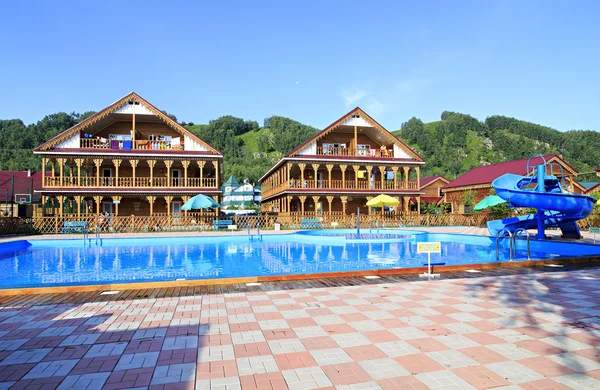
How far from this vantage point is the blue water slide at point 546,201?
538 inches

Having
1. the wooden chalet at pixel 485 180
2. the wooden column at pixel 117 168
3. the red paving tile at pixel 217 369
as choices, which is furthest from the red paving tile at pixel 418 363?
the wooden chalet at pixel 485 180

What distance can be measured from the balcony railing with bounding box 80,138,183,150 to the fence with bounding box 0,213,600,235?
555 centimetres

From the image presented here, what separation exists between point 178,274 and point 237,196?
67.0 m

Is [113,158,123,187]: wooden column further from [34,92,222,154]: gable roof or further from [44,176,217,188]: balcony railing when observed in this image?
[34,92,222,154]: gable roof

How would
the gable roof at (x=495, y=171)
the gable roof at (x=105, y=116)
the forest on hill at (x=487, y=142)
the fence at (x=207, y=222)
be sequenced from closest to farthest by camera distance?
the fence at (x=207, y=222)
the gable roof at (x=105, y=116)
the gable roof at (x=495, y=171)
the forest on hill at (x=487, y=142)

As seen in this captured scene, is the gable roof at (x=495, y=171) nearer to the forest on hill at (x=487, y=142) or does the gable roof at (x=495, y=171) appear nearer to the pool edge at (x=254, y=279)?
the pool edge at (x=254, y=279)

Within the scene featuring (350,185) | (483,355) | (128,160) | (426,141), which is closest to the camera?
(483,355)

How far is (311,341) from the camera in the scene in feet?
14.2

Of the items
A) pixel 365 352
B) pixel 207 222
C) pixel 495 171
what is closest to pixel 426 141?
pixel 495 171

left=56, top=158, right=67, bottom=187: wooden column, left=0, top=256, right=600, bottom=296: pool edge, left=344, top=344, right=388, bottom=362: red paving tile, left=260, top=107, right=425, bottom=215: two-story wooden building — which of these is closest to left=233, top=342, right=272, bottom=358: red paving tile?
left=344, top=344, right=388, bottom=362: red paving tile

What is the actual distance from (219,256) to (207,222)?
12.9 meters

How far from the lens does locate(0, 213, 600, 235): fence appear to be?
75.1 feet

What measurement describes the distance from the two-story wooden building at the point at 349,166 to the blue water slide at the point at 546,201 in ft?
46.9

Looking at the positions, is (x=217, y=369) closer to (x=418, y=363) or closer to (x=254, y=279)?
(x=418, y=363)
